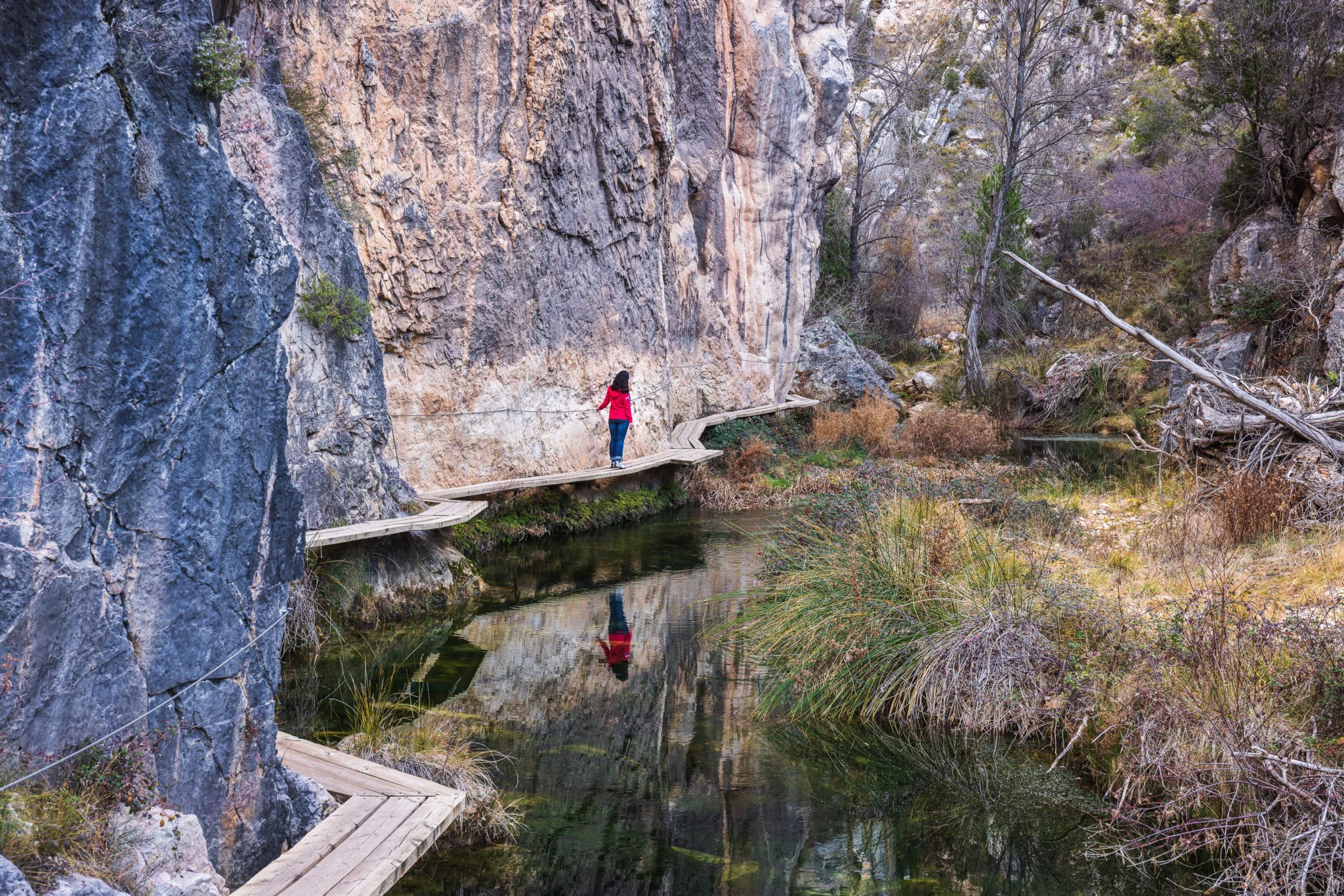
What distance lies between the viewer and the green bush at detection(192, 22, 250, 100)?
11.6 feet

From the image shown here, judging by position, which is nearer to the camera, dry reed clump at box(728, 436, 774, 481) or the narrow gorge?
the narrow gorge

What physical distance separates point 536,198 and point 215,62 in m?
8.32

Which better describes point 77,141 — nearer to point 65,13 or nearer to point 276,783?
point 65,13

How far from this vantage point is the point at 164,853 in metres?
2.99

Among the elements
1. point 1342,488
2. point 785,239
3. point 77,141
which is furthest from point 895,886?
→ point 785,239

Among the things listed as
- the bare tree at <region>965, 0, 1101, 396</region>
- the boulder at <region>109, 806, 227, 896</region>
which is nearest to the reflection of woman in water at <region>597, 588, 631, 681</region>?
the boulder at <region>109, 806, 227, 896</region>

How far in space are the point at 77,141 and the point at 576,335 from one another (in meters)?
9.67

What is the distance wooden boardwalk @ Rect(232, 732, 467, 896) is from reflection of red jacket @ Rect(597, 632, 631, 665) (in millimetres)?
3272

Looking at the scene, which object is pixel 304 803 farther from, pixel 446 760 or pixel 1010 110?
pixel 1010 110

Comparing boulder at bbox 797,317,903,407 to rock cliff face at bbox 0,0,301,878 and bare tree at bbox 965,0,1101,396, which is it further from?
rock cliff face at bbox 0,0,301,878

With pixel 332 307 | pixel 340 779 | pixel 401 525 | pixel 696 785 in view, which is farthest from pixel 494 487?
pixel 340 779

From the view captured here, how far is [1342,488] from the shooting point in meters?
7.77

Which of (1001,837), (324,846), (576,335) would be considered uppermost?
(576,335)

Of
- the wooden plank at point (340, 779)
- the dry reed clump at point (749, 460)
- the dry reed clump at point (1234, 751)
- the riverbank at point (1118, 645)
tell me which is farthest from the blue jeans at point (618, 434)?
the wooden plank at point (340, 779)
